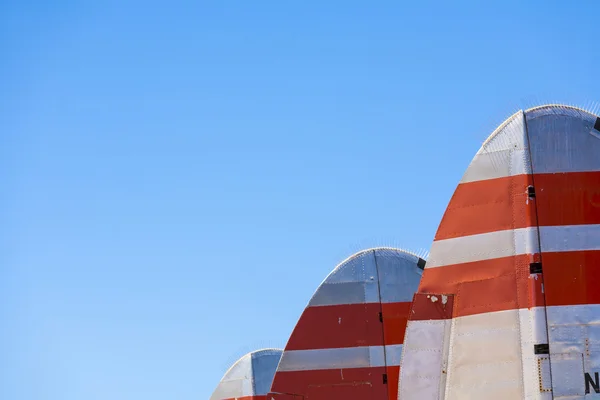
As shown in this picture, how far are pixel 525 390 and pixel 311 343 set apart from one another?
9329 millimetres

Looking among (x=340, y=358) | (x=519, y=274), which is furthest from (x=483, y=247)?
(x=340, y=358)

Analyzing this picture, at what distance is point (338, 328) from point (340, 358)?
663 millimetres

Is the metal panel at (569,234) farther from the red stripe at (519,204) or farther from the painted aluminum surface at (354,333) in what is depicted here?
the painted aluminum surface at (354,333)

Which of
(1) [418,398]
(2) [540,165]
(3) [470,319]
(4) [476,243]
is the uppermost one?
(2) [540,165]

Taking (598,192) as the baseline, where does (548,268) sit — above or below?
below

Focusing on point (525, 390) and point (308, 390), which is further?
point (308, 390)

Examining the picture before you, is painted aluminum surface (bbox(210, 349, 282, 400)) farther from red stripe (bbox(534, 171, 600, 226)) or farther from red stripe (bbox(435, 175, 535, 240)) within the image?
red stripe (bbox(534, 171, 600, 226))

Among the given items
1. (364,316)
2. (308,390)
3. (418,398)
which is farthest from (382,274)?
(418,398)

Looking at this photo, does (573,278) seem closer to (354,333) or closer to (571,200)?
(571,200)

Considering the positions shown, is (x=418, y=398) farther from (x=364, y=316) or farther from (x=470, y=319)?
(x=364, y=316)

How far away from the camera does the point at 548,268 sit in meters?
14.3

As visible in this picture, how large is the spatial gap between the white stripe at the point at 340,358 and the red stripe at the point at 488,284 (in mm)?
6761

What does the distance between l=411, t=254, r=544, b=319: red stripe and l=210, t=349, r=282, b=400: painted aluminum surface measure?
665 inches

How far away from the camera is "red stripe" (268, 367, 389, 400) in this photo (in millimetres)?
22125
